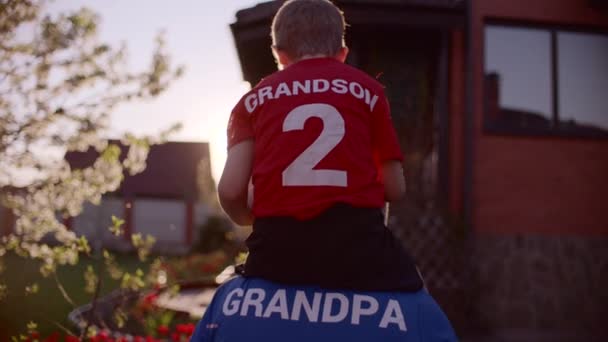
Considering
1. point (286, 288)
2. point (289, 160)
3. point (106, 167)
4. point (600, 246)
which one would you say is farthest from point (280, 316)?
point (600, 246)

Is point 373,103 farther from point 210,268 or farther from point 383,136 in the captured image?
point 210,268

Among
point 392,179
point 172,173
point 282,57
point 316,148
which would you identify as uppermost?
point 282,57

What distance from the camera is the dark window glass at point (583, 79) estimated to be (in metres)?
8.73

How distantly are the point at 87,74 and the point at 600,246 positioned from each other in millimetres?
7049

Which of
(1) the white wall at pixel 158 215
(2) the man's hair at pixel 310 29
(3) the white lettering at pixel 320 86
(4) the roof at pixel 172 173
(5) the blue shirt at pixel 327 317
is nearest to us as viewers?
(5) the blue shirt at pixel 327 317

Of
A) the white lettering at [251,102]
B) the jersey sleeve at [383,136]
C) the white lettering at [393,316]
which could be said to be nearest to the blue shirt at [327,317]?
the white lettering at [393,316]

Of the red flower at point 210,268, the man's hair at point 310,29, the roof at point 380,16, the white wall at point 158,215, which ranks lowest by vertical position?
the white wall at point 158,215

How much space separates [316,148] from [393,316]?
0.55m

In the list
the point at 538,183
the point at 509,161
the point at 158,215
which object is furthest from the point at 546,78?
the point at 158,215

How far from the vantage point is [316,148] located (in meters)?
1.91

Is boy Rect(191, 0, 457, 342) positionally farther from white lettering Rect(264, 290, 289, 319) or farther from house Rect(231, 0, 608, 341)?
house Rect(231, 0, 608, 341)

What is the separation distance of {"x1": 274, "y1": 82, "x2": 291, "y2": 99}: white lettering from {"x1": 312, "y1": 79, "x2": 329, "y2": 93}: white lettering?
0.08 meters

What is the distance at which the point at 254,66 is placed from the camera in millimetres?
9828

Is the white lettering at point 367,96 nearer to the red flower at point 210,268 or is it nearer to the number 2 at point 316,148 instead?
the number 2 at point 316,148
